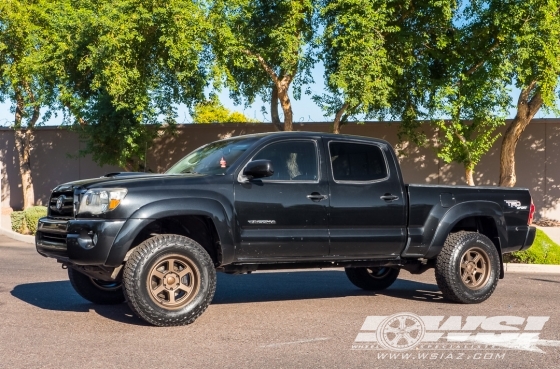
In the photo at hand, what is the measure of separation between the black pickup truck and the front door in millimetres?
13

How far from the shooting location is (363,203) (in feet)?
29.1

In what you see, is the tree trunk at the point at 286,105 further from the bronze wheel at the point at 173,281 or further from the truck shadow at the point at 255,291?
the bronze wheel at the point at 173,281

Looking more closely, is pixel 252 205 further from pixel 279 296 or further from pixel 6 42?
pixel 6 42

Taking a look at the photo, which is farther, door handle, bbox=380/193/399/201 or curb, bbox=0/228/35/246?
curb, bbox=0/228/35/246

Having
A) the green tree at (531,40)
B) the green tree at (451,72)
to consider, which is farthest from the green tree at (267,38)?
the green tree at (531,40)

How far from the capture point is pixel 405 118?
81.6 ft

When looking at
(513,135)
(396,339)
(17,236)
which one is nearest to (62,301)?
(396,339)

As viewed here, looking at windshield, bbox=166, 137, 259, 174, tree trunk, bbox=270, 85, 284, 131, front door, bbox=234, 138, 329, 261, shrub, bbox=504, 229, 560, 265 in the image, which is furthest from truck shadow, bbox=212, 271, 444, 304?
tree trunk, bbox=270, 85, 284, 131

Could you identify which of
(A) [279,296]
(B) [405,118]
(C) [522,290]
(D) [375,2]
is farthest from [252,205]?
(B) [405,118]

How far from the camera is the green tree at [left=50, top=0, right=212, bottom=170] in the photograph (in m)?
21.9

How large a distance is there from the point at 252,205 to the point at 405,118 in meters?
17.4

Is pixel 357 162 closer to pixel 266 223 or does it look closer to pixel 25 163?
pixel 266 223

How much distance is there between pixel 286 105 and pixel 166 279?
18.0 meters

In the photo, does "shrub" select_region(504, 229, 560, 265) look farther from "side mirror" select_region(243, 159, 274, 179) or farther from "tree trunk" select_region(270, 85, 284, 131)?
"tree trunk" select_region(270, 85, 284, 131)
